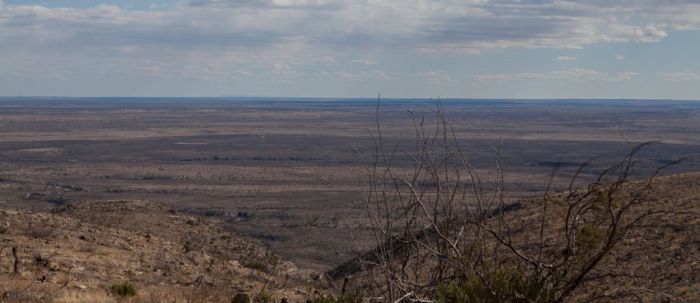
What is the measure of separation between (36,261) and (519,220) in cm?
1218

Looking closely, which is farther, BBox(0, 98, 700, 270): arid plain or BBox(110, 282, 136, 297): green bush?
BBox(0, 98, 700, 270): arid plain

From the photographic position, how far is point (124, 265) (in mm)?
14930

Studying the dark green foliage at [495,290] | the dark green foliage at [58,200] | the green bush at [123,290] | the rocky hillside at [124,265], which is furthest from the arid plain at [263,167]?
the dark green foliage at [495,290]

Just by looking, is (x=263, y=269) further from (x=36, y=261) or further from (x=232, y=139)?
(x=232, y=139)

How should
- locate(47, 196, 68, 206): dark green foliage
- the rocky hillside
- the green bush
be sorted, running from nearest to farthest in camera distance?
the rocky hillside < the green bush < locate(47, 196, 68, 206): dark green foliage

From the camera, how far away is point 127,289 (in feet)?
35.5

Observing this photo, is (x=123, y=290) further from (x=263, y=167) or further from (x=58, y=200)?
(x=263, y=167)

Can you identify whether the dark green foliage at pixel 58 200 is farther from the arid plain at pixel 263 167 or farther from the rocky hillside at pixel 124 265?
the rocky hillside at pixel 124 265

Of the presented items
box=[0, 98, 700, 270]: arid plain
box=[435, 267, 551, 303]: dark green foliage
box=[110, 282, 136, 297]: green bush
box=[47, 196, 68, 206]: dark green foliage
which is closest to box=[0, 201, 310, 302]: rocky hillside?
box=[110, 282, 136, 297]: green bush

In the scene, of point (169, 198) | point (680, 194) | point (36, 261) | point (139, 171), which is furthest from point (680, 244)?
point (139, 171)

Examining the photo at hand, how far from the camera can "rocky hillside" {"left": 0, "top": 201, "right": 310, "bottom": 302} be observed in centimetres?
1060

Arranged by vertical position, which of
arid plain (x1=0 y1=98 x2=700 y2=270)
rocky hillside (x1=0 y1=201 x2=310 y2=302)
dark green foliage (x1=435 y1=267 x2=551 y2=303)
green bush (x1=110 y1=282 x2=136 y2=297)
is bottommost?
arid plain (x1=0 y1=98 x2=700 y2=270)

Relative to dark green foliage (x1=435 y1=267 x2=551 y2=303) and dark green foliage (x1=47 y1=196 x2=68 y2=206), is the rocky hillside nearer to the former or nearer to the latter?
dark green foliage (x1=435 y1=267 x2=551 y2=303)

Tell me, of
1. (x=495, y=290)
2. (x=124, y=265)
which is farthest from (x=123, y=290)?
(x=495, y=290)
